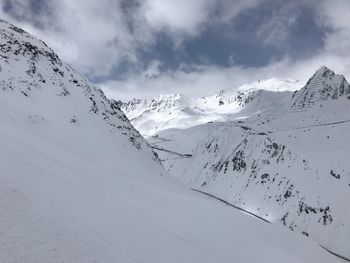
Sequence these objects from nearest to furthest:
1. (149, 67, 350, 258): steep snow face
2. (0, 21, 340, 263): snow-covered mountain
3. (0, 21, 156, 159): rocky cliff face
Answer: (0, 21, 340, 263): snow-covered mountain < (0, 21, 156, 159): rocky cliff face < (149, 67, 350, 258): steep snow face

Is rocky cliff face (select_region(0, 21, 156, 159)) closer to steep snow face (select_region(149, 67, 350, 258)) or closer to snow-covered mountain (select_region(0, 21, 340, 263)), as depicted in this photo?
snow-covered mountain (select_region(0, 21, 340, 263))

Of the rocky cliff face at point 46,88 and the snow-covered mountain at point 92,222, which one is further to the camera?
the rocky cliff face at point 46,88

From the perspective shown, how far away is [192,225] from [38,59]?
70718 mm

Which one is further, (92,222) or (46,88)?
(46,88)

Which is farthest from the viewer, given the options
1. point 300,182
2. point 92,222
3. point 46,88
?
point 300,182

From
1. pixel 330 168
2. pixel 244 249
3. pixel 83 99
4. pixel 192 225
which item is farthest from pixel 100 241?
pixel 330 168

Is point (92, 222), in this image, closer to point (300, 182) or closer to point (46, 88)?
point (46, 88)

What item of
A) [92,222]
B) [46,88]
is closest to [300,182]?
[46,88]

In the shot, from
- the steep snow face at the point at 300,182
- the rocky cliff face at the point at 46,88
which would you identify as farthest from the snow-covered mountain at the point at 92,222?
the steep snow face at the point at 300,182

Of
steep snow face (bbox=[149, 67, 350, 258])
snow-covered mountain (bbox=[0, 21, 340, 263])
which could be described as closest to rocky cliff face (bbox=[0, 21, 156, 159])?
snow-covered mountain (bbox=[0, 21, 340, 263])

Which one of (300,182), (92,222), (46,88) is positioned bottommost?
(92,222)

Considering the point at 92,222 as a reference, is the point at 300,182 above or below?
above

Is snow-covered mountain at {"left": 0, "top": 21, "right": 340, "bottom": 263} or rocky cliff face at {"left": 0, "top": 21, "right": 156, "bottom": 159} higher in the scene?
rocky cliff face at {"left": 0, "top": 21, "right": 156, "bottom": 159}

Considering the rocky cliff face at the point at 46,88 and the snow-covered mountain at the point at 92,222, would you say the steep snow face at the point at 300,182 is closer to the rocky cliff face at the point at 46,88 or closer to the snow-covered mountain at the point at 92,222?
the rocky cliff face at the point at 46,88
